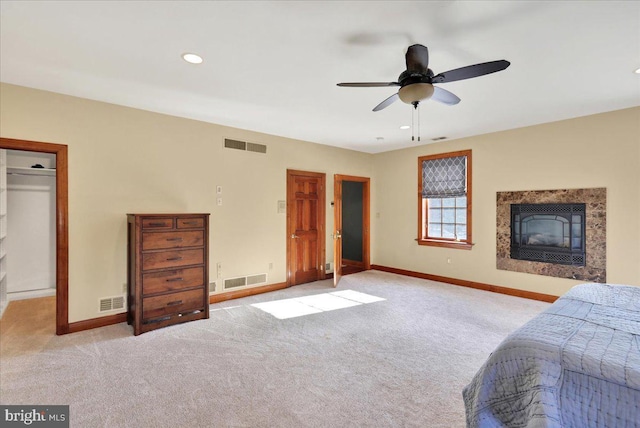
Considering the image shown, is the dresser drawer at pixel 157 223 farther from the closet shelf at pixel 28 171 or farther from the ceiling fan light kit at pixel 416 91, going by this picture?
the ceiling fan light kit at pixel 416 91

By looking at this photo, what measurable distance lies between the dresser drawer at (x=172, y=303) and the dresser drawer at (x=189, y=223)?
806 millimetres

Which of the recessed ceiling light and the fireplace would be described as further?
the fireplace

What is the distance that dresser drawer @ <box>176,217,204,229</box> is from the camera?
12.0 ft

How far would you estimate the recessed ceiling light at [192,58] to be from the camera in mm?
2561

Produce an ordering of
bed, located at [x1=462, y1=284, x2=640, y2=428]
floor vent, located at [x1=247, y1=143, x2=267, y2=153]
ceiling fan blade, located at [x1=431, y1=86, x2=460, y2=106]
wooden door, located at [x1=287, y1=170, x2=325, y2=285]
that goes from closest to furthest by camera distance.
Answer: bed, located at [x1=462, y1=284, x2=640, y2=428] < ceiling fan blade, located at [x1=431, y1=86, x2=460, y2=106] < floor vent, located at [x1=247, y1=143, x2=267, y2=153] < wooden door, located at [x1=287, y1=170, x2=325, y2=285]

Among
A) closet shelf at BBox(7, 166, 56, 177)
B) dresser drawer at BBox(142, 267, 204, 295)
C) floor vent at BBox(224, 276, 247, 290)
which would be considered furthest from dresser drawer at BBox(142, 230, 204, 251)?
closet shelf at BBox(7, 166, 56, 177)

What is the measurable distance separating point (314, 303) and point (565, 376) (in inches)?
135

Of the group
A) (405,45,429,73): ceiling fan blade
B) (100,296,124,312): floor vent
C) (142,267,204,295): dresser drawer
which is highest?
(405,45,429,73): ceiling fan blade

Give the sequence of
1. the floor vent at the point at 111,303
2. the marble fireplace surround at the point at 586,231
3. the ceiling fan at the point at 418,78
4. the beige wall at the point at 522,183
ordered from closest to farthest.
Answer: the ceiling fan at the point at 418,78, the floor vent at the point at 111,303, the beige wall at the point at 522,183, the marble fireplace surround at the point at 586,231

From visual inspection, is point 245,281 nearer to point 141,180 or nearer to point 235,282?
point 235,282

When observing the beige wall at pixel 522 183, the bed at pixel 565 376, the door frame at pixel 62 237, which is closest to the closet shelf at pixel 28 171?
the door frame at pixel 62 237

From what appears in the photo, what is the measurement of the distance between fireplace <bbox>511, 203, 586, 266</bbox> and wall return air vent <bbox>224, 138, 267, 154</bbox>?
421 cm

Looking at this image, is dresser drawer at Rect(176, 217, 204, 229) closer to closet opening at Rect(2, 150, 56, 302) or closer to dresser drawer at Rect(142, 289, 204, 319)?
dresser drawer at Rect(142, 289, 204, 319)

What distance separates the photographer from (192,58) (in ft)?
8.57
